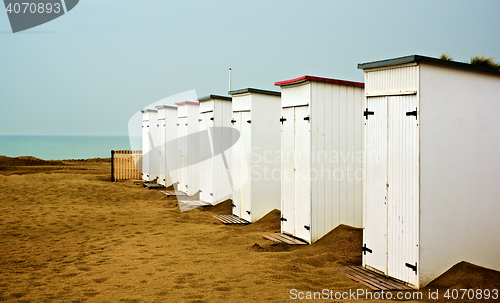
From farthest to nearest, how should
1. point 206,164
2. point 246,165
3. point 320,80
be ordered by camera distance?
point 206,164
point 246,165
point 320,80

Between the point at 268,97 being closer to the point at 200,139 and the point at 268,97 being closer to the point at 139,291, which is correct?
the point at 200,139

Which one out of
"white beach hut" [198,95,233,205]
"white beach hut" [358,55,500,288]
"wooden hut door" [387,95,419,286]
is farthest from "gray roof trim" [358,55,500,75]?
"white beach hut" [198,95,233,205]

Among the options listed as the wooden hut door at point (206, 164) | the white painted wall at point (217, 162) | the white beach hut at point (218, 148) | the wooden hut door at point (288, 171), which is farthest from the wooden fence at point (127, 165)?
the wooden hut door at point (288, 171)

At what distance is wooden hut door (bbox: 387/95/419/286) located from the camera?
4078mm

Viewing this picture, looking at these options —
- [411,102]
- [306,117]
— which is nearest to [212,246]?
[306,117]

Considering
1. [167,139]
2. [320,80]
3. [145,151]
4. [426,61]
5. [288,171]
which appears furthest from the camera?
[145,151]

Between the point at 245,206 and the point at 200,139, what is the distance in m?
3.13

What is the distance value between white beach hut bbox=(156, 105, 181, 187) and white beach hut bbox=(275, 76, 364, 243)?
23.0ft

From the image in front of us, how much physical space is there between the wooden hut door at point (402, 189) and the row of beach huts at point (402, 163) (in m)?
0.01

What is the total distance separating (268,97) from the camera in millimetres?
8039

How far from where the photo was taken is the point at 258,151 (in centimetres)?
801

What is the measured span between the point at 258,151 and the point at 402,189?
410 centimetres

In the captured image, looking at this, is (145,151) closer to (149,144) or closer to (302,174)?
(149,144)

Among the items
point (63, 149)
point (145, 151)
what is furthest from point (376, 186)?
point (63, 149)
